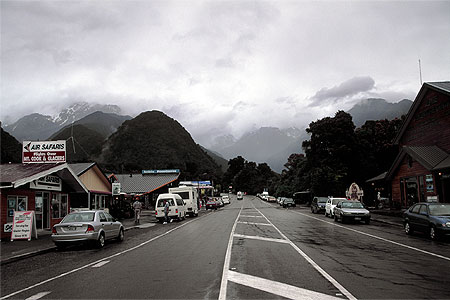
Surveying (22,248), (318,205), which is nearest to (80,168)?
(22,248)

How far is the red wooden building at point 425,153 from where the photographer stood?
26.2 m

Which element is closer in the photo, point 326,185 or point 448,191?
point 448,191

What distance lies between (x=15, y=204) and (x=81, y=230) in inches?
289

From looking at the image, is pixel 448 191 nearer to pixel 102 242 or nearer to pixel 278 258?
pixel 278 258

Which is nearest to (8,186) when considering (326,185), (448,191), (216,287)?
(216,287)

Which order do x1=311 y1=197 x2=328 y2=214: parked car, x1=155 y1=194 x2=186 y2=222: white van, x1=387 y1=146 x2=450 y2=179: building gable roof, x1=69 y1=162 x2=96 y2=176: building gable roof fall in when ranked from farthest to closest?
x1=311 y1=197 x2=328 y2=214: parked car < x1=155 y1=194 x2=186 y2=222: white van < x1=69 y1=162 x2=96 y2=176: building gable roof < x1=387 y1=146 x2=450 y2=179: building gable roof

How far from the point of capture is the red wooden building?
1032 inches

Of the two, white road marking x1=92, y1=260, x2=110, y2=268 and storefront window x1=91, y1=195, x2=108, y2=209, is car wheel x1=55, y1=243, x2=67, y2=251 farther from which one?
storefront window x1=91, y1=195, x2=108, y2=209

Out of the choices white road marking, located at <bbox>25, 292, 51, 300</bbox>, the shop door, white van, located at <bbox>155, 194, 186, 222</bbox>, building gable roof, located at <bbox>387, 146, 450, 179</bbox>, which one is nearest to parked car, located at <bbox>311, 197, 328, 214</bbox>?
building gable roof, located at <bbox>387, 146, 450, 179</bbox>

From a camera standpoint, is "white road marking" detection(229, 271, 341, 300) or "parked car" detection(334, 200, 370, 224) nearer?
"white road marking" detection(229, 271, 341, 300)

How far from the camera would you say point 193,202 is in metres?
36.2

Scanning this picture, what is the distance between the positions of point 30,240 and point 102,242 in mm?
4913

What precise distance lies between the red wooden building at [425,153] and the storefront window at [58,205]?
2456cm

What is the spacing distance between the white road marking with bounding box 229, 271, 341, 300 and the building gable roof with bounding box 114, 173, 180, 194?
46.3 m
